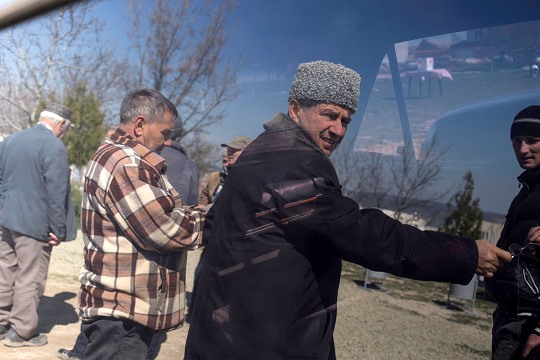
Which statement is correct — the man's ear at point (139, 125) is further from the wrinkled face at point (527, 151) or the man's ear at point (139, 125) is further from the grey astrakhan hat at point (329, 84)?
the wrinkled face at point (527, 151)

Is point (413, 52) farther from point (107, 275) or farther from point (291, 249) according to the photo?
point (107, 275)

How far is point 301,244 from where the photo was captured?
1478 millimetres

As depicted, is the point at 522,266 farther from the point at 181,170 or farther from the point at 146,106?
the point at 181,170

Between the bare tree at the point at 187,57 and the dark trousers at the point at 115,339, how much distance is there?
0.72m

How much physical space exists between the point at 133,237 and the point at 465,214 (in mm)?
1023

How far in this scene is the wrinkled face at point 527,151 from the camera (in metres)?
1.46

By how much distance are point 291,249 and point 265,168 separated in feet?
0.66

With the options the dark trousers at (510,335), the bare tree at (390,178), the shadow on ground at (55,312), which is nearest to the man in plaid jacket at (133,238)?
the bare tree at (390,178)

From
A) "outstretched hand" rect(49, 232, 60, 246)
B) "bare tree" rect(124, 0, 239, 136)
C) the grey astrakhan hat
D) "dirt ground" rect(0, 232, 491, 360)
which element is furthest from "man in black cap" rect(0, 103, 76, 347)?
the grey astrakhan hat

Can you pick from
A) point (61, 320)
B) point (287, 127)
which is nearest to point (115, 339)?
point (287, 127)

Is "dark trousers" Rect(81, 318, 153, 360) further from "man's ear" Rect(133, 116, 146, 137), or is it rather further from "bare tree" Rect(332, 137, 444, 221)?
"bare tree" Rect(332, 137, 444, 221)

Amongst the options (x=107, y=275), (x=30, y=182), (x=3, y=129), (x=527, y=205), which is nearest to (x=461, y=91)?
(x=527, y=205)

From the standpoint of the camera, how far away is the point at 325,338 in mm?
1548

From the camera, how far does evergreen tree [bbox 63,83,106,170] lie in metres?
4.15
